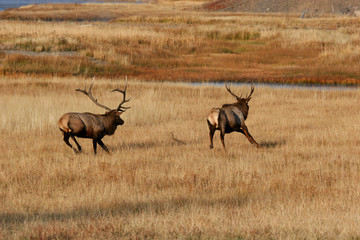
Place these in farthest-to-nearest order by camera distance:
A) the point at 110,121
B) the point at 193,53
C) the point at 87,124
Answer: the point at 193,53 → the point at 110,121 → the point at 87,124

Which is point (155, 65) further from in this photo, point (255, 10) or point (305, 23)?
point (255, 10)

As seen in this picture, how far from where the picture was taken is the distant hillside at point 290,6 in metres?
96.9

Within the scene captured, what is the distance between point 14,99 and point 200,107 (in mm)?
6606

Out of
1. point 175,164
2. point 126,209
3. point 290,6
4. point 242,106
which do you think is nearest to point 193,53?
point 242,106

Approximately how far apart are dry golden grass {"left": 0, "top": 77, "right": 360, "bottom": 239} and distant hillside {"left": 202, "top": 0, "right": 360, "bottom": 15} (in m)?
80.2

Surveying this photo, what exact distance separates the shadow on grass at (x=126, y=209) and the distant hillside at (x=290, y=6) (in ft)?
288

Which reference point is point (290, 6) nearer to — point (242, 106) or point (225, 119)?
point (242, 106)

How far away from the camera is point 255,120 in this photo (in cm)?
1877

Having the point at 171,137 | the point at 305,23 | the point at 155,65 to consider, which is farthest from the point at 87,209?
the point at 305,23

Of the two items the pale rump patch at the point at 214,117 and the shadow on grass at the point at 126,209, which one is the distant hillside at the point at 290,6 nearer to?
the pale rump patch at the point at 214,117

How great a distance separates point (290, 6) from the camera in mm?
107000

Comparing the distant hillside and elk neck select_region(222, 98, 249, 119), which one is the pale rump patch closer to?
elk neck select_region(222, 98, 249, 119)

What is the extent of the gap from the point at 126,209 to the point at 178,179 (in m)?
2.13

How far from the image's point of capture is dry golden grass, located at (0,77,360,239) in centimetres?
705
